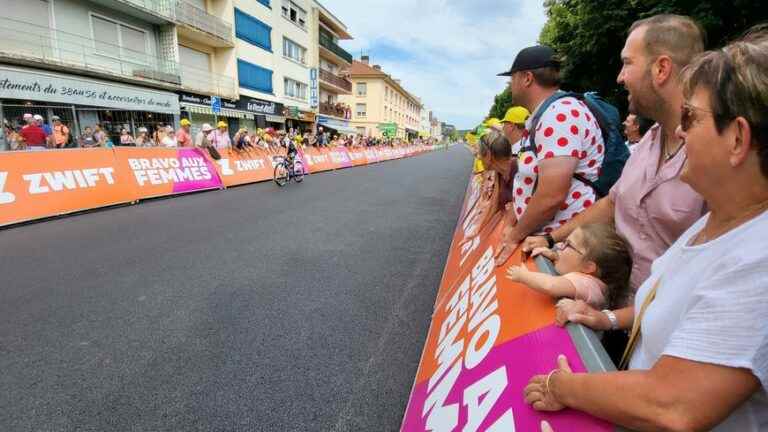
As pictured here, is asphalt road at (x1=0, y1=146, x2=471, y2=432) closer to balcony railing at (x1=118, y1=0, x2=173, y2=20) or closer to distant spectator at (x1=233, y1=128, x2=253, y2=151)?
distant spectator at (x1=233, y1=128, x2=253, y2=151)

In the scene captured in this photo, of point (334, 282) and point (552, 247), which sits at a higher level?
point (552, 247)

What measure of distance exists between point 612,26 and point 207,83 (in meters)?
20.3

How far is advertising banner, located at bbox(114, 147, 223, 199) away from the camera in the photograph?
8695 mm

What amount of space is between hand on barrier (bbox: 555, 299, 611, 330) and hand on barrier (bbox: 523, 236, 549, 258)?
0.68 meters

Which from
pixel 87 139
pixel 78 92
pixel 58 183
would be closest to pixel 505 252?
pixel 58 183

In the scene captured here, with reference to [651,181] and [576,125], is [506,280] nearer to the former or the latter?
[651,181]

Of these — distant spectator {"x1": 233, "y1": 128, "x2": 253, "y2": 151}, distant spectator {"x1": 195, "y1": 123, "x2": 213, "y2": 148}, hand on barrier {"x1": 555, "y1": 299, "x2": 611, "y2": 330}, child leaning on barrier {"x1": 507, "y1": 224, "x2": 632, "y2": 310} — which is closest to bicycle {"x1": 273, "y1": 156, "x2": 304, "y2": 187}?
distant spectator {"x1": 233, "y1": 128, "x2": 253, "y2": 151}

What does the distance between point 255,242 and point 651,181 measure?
207 inches

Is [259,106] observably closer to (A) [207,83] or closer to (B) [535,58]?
(A) [207,83]

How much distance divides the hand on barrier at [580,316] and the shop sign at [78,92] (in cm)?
1591

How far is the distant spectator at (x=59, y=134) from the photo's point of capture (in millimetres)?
10015

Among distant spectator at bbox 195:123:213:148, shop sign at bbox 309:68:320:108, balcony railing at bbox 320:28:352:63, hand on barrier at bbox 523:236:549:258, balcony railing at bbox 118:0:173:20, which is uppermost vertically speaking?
balcony railing at bbox 320:28:352:63

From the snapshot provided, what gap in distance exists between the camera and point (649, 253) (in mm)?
1494

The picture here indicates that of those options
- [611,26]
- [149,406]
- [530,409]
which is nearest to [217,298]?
[149,406]
